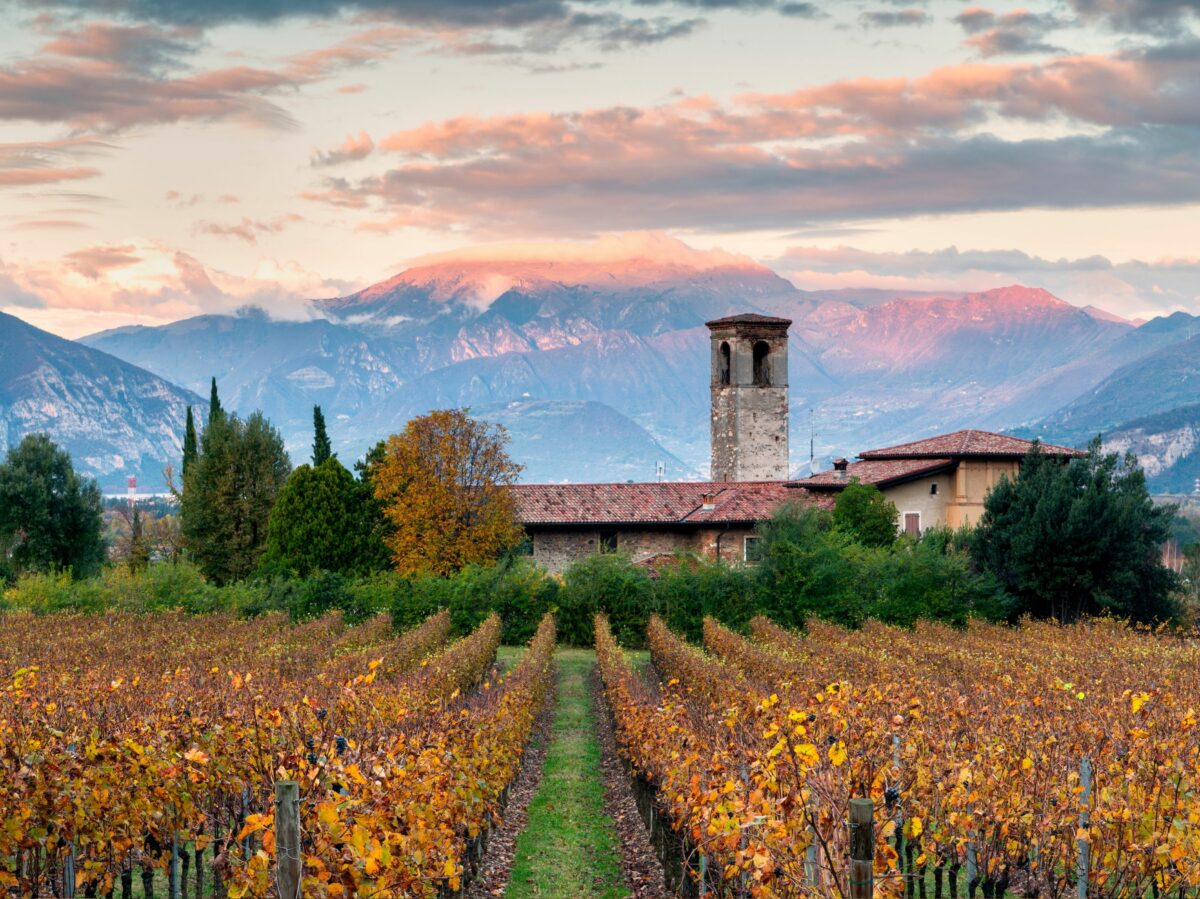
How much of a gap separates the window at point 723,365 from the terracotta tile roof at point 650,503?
997 centimetres

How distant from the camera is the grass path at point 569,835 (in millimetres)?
12867

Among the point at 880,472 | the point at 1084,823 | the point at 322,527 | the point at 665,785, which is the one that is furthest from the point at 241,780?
the point at 880,472

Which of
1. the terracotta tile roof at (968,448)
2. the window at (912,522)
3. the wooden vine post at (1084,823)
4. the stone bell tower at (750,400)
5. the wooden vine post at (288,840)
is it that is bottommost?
the wooden vine post at (1084,823)

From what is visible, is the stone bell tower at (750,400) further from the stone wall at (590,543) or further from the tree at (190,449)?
the tree at (190,449)

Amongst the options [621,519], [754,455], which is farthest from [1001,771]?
[754,455]

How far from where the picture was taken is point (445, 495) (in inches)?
1666

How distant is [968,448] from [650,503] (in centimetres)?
1077

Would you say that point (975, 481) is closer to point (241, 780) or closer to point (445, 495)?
point (445, 495)

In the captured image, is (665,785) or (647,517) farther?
(647,517)

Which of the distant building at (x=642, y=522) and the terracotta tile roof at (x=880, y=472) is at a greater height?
the terracotta tile roof at (x=880, y=472)

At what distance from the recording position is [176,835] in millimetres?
9703

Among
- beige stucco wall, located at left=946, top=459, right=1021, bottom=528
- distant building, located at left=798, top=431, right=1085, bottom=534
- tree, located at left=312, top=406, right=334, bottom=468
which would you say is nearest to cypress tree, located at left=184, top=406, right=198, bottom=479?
tree, located at left=312, top=406, right=334, bottom=468

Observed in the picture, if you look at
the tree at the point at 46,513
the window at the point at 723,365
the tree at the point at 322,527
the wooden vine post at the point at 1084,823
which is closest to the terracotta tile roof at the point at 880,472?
the window at the point at 723,365

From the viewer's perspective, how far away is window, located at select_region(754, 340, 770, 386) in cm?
5906
